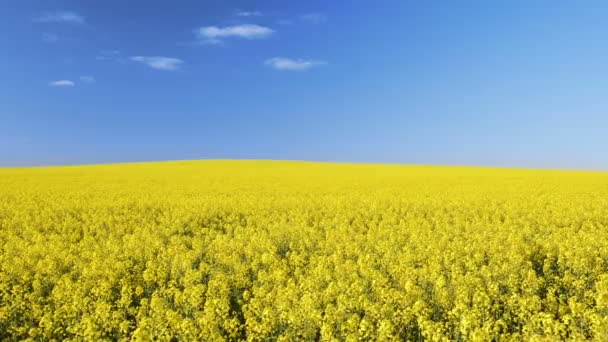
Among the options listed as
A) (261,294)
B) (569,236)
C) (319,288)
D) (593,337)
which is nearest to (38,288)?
(261,294)

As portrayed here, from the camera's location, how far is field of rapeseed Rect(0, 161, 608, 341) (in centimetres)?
713

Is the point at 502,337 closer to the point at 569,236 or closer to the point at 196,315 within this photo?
the point at 196,315

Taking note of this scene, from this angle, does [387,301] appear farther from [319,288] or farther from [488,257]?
[488,257]

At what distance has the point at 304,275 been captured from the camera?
10391 mm

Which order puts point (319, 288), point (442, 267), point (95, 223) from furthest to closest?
point (95, 223), point (442, 267), point (319, 288)

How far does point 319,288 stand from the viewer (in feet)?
29.8

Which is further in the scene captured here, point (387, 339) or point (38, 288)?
point (38, 288)

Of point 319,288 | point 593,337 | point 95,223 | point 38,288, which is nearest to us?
point 593,337

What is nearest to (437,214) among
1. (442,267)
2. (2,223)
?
(442,267)

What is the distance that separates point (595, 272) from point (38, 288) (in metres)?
12.0

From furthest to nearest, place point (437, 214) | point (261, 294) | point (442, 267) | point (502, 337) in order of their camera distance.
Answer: point (437, 214) < point (442, 267) < point (261, 294) < point (502, 337)

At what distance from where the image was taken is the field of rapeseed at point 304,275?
713 centimetres

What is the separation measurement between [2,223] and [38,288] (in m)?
9.62

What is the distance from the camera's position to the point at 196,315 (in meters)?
7.93
